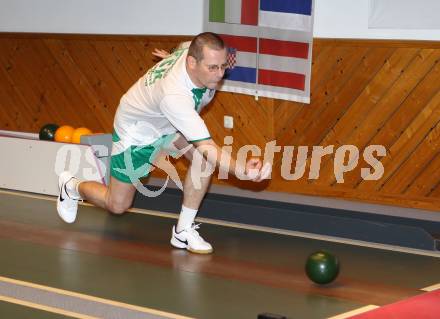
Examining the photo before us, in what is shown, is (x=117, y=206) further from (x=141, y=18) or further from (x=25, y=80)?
(x=25, y=80)

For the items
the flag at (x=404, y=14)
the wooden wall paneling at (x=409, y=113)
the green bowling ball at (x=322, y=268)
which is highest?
the flag at (x=404, y=14)

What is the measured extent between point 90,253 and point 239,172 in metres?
1.20

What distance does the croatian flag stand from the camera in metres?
6.75

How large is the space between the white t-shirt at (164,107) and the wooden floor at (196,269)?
0.70 metres

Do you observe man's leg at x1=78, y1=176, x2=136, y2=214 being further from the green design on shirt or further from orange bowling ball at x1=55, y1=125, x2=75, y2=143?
orange bowling ball at x1=55, y1=125, x2=75, y2=143

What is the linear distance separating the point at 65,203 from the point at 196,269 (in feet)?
4.38

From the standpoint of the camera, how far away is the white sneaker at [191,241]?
5.11 meters

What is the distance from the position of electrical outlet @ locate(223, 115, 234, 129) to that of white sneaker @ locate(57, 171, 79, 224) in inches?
77.2

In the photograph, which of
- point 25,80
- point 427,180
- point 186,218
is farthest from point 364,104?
point 25,80

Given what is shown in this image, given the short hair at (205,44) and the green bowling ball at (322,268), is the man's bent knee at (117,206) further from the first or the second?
the green bowling ball at (322,268)

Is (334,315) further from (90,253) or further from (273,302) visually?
(90,253)

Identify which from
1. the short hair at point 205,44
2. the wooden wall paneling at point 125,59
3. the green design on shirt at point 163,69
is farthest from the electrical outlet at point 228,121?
the short hair at point 205,44

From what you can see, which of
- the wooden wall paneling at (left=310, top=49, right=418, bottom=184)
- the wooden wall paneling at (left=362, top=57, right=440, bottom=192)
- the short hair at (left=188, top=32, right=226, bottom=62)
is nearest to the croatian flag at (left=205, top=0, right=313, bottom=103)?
the wooden wall paneling at (left=310, top=49, right=418, bottom=184)

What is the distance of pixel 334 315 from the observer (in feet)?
12.8
